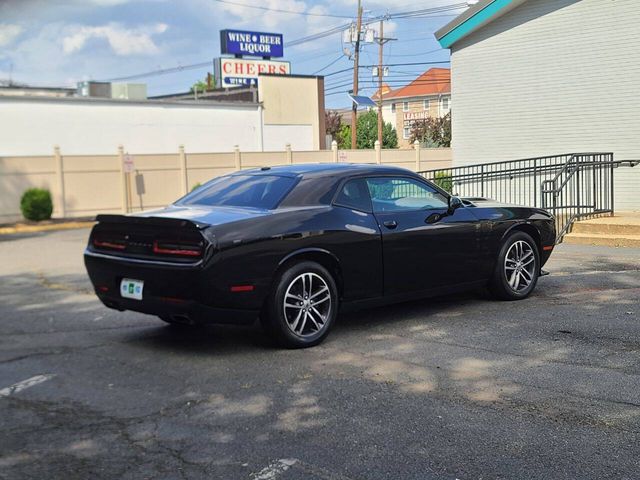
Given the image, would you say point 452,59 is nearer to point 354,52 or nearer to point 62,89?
point 354,52

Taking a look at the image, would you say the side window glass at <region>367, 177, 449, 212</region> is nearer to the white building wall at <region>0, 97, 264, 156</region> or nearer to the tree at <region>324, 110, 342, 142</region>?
the white building wall at <region>0, 97, 264, 156</region>

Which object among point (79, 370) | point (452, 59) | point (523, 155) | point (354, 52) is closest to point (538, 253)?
point (79, 370)

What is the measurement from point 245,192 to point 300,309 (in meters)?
1.36

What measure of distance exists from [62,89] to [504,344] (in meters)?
45.4

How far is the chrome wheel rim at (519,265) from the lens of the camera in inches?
323

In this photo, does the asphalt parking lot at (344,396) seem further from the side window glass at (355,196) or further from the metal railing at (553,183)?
the metal railing at (553,183)

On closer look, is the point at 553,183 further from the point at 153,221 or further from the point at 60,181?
the point at 60,181

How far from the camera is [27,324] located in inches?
316

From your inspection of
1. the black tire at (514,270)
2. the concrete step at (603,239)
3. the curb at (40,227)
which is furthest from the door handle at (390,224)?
the curb at (40,227)

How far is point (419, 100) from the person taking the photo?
97.8m

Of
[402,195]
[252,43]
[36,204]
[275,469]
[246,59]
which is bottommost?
[275,469]

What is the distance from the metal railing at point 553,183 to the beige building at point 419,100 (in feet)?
237

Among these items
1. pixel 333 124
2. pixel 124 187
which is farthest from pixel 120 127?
pixel 333 124

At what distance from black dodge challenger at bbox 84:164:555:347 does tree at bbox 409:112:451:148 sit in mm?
45782
